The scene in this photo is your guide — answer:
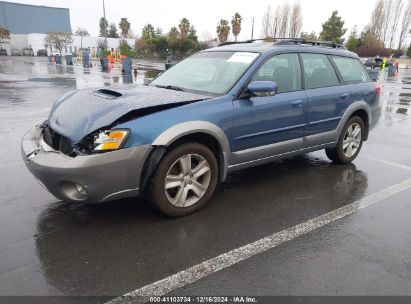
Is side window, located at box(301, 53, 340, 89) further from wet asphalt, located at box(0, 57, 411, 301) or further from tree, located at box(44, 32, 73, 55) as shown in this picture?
tree, located at box(44, 32, 73, 55)

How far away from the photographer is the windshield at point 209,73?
4.05 meters

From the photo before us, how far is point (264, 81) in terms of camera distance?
3934mm

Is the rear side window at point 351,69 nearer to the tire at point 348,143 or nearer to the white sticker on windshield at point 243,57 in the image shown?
the tire at point 348,143

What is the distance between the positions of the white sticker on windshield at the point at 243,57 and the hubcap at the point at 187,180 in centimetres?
134

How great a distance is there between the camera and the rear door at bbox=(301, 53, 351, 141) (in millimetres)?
4621

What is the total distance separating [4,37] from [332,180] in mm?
68456

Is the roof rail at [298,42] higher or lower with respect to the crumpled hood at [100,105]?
higher

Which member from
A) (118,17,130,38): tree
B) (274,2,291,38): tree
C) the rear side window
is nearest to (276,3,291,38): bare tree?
(274,2,291,38): tree

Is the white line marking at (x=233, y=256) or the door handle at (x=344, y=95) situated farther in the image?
the door handle at (x=344, y=95)

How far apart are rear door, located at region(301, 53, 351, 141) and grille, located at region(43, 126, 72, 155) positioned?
9.30 feet

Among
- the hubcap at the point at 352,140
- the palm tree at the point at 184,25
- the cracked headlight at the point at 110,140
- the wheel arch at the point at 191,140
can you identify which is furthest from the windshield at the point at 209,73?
the palm tree at the point at 184,25

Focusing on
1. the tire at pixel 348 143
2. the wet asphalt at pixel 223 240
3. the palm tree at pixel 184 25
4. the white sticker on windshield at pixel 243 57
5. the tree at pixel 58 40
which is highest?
the palm tree at pixel 184 25

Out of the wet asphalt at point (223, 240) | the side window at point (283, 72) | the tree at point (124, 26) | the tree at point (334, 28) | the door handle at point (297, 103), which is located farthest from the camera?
the tree at point (124, 26)

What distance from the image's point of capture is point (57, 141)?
3479 millimetres
